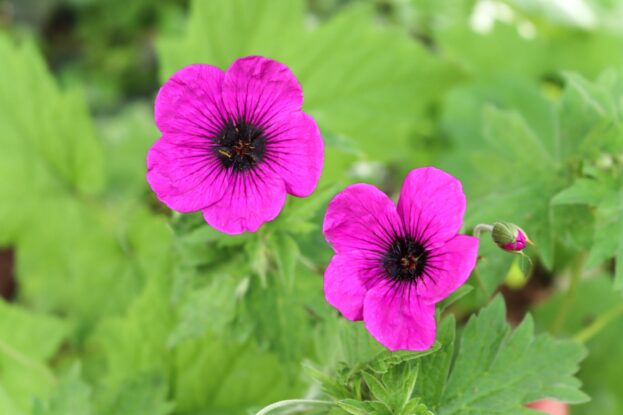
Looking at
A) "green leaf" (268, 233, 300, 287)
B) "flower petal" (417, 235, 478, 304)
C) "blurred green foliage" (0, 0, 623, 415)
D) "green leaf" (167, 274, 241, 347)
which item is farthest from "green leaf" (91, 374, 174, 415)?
"flower petal" (417, 235, 478, 304)

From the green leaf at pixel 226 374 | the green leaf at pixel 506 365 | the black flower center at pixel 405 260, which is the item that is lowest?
the green leaf at pixel 226 374

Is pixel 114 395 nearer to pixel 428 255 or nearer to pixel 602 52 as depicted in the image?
pixel 428 255

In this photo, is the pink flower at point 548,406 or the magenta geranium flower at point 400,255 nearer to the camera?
the magenta geranium flower at point 400,255

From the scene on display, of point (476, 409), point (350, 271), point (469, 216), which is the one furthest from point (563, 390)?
point (350, 271)

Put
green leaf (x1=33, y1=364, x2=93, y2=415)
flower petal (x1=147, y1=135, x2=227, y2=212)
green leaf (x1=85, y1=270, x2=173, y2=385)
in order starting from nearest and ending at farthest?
flower petal (x1=147, y1=135, x2=227, y2=212) → green leaf (x1=33, y1=364, x2=93, y2=415) → green leaf (x1=85, y1=270, x2=173, y2=385)

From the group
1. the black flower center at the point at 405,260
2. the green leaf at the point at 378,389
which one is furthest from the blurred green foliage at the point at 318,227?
the black flower center at the point at 405,260

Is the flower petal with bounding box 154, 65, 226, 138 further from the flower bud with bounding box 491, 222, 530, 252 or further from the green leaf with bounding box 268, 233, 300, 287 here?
the flower bud with bounding box 491, 222, 530, 252

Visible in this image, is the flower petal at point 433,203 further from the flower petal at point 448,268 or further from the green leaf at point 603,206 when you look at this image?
the green leaf at point 603,206
